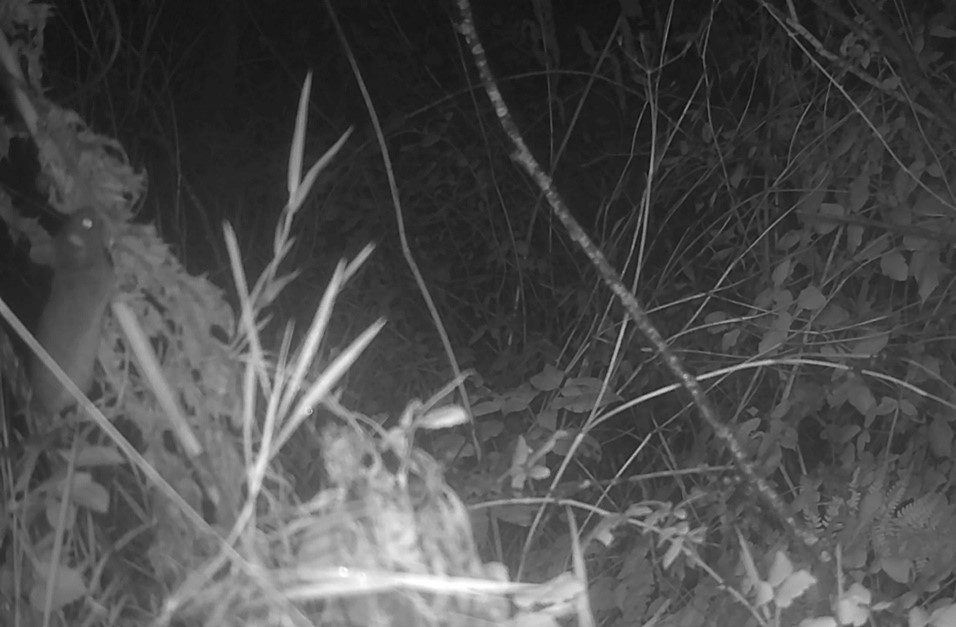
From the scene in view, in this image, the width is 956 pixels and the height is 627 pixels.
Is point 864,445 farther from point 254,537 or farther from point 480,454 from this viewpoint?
point 254,537

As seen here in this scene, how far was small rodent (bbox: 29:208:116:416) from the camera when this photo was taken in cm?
81

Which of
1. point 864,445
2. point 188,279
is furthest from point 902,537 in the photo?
point 188,279

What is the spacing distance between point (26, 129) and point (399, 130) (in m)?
0.43

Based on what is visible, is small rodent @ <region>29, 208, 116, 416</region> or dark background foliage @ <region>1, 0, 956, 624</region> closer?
small rodent @ <region>29, 208, 116, 416</region>

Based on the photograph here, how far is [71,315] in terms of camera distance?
809 mm

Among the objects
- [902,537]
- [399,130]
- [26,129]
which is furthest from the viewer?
[399,130]

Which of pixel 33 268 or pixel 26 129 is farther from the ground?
pixel 26 129

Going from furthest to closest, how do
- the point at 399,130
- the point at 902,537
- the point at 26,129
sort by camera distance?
the point at 399,130
the point at 902,537
the point at 26,129

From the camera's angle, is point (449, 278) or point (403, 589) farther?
point (449, 278)

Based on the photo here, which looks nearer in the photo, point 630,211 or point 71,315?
point 71,315

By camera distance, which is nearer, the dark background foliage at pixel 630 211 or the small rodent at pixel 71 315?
the small rodent at pixel 71 315

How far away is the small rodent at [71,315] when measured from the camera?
2.64 ft

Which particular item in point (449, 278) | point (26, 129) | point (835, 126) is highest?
point (26, 129)

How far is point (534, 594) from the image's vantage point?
866mm
